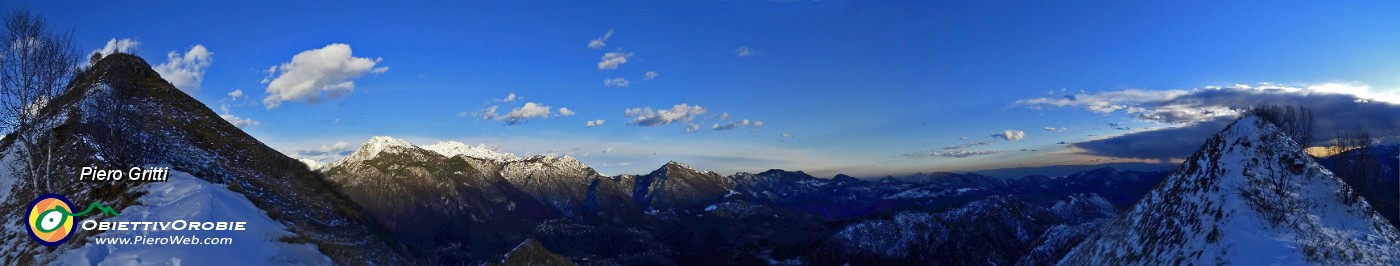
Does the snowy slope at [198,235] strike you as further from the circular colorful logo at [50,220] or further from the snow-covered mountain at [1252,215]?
the snow-covered mountain at [1252,215]

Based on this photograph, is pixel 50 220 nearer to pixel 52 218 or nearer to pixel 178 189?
pixel 52 218

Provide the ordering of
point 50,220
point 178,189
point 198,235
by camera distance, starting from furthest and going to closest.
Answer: point 178,189, point 50,220, point 198,235

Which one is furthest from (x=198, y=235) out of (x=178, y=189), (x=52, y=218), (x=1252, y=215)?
(x=1252, y=215)

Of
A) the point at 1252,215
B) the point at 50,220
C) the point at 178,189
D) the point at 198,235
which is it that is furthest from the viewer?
the point at 1252,215

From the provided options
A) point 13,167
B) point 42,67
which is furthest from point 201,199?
point 13,167

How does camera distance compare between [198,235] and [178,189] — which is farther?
[178,189]

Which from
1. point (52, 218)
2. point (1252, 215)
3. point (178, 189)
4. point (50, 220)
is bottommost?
point (1252, 215)

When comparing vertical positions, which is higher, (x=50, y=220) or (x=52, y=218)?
(x=52, y=218)

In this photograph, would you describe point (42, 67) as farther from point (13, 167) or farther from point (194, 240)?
point (194, 240)
